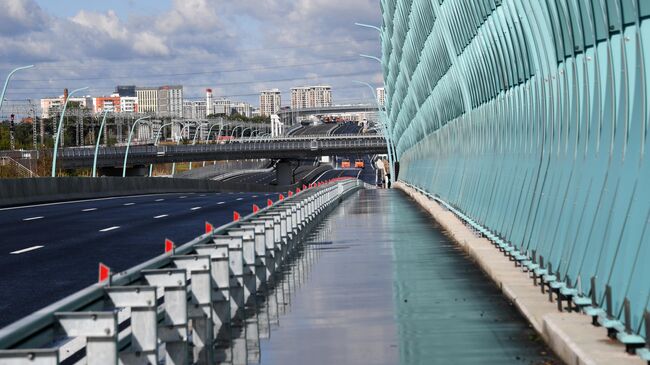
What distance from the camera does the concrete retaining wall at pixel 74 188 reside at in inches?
1864

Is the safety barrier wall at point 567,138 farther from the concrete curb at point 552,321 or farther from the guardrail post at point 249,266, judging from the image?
the guardrail post at point 249,266

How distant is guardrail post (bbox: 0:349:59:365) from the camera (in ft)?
20.5

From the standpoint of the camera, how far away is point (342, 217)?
1550 inches

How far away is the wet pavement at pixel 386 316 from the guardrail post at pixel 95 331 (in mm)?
3262

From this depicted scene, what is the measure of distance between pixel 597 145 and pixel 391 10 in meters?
60.7

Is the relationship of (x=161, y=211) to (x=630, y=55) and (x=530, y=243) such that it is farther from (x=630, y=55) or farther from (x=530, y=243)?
(x=630, y=55)

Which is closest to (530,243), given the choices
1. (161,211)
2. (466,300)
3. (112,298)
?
(466,300)

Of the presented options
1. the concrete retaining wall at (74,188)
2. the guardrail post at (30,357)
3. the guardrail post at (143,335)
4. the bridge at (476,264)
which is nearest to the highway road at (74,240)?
the bridge at (476,264)

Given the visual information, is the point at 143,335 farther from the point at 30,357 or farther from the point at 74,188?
the point at 74,188

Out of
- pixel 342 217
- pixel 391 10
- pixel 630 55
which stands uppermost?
pixel 391 10

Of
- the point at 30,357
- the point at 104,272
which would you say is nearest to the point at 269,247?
the point at 104,272

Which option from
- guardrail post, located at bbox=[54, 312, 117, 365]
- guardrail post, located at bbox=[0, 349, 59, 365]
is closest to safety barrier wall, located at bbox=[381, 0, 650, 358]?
guardrail post, located at bbox=[54, 312, 117, 365]

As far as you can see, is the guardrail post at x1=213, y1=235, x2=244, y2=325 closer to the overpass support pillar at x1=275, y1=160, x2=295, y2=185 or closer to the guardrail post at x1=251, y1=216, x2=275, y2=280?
the guardrail post at x1=251, y1=216, x2=275, y2=280

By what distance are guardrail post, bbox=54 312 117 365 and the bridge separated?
11mm
